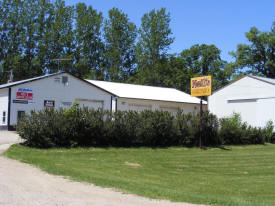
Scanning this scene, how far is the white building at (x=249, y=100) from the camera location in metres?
30.5

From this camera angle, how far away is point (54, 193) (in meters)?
8.15

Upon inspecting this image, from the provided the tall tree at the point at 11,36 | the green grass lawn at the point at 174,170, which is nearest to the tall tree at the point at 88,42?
the tall tree at the point at 11,36

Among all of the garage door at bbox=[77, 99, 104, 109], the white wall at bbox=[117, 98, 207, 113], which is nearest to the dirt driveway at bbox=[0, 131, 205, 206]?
the garage door at bbox=[77, 99, 104, 109]

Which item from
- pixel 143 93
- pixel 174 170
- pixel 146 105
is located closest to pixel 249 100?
pixel 146 105

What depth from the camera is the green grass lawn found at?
9.50 m

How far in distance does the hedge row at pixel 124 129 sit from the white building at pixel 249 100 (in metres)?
4.48

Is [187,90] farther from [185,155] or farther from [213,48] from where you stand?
[185,155]

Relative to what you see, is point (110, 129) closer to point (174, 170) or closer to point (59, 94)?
point (174, 170)

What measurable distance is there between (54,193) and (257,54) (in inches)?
2252

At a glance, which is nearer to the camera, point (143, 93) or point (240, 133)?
point (240, 133)

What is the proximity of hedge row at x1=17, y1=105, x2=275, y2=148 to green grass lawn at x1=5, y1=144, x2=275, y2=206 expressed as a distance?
0.84 m

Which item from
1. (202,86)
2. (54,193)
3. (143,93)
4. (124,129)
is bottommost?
(54,193)

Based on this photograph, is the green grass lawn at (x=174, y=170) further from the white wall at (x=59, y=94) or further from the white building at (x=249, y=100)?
the white wall at (x=59, y=94)

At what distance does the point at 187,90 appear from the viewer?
62.8 metres
